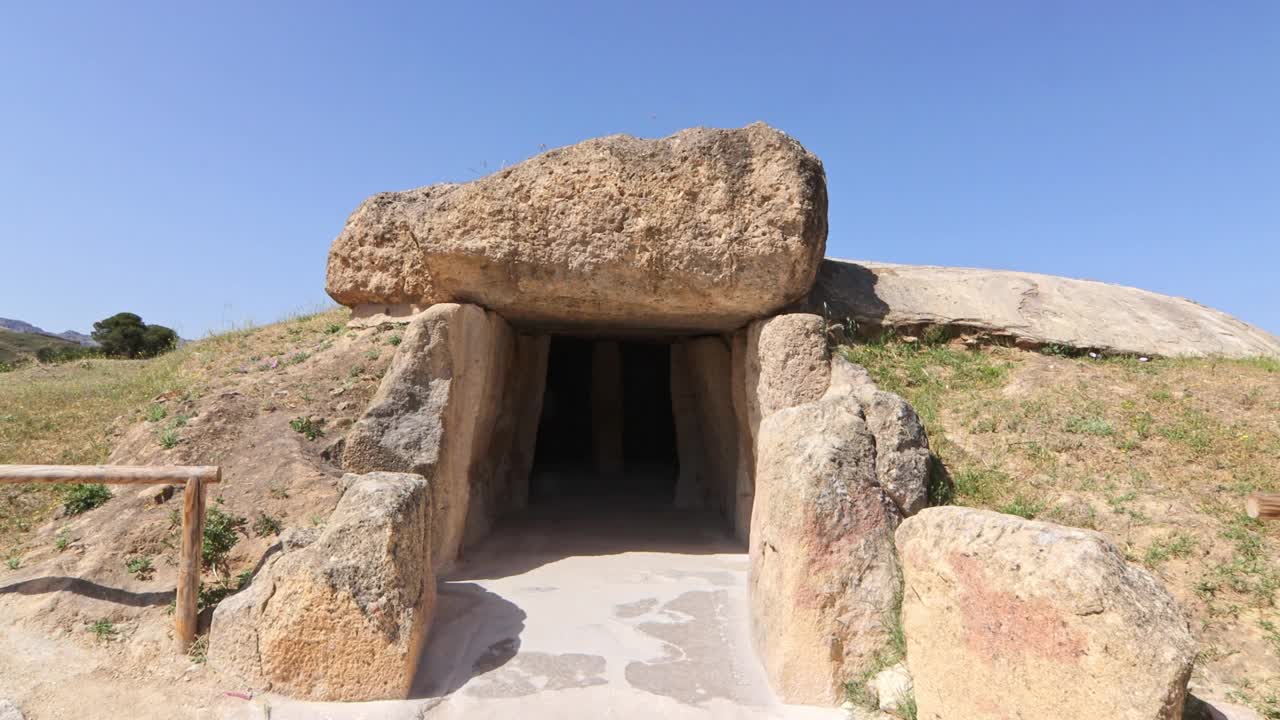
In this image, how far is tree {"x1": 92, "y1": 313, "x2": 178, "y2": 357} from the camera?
2655 cm

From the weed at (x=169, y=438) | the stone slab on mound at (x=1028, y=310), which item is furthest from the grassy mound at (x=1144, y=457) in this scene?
the weed at (x=169, y=438)

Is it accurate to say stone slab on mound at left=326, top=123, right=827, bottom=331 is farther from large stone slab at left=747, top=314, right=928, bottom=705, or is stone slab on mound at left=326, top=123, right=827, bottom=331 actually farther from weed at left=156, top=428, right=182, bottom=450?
weed at left=156, top=428, right=182, bottom=450

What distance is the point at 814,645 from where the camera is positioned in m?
4.84

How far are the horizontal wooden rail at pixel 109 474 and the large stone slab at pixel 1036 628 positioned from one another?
4.47m

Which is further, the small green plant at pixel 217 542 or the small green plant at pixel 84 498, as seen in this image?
the small green plant at pixel 84 498

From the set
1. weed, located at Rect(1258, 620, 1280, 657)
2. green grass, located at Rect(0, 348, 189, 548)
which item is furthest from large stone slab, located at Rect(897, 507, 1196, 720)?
green grass, located at Rect(0, 348, 189, 548)

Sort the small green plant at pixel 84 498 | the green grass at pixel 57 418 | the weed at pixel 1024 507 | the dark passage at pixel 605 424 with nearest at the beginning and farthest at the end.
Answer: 1. the weed at pixel 1024 507
2. the small green plant at pixel 84 498
3. the green grass at pixel 57 418
4. the dark passage at pixel 605 424

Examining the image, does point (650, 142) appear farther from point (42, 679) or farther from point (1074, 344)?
point (42, 679)

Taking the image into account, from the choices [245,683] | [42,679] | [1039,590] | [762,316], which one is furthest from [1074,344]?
[42,679]

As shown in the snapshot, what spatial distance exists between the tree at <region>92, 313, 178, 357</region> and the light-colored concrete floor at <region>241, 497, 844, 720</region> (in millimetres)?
23836

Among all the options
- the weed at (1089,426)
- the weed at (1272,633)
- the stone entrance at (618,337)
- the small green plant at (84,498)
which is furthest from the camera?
the weed at (1089,426)

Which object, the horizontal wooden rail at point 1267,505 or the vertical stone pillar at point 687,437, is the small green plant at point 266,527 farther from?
the horizontal wooden rail at point 1267,505

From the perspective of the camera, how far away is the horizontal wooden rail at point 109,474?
505 centimetres

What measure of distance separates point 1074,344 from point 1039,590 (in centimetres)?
534
